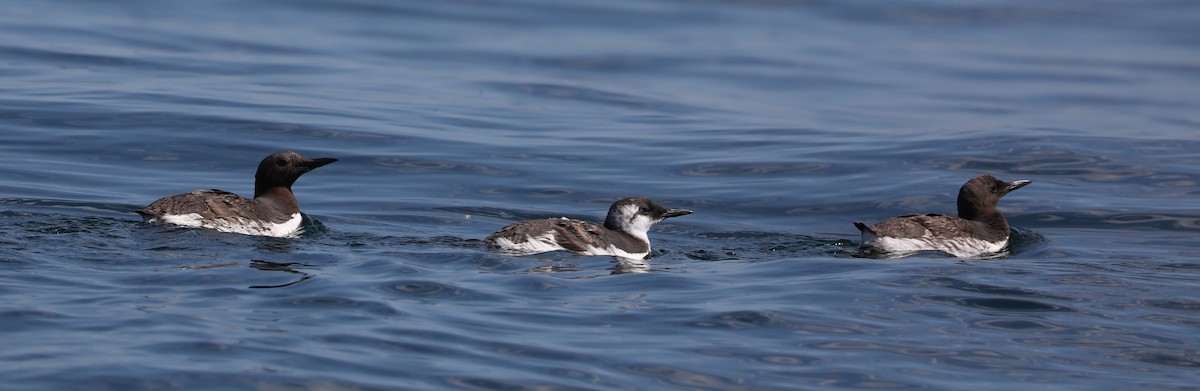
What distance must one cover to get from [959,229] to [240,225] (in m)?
6.36

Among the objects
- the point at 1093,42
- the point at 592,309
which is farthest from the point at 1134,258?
the point at 1093,42

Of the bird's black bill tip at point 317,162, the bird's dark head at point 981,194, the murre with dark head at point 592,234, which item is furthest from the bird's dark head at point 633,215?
the bird's dark head at point 981,194

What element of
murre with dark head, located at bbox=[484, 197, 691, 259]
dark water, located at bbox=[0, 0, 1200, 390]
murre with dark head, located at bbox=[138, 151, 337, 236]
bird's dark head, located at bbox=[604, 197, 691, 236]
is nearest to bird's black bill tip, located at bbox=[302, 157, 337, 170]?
murre with dark head, located at bbox=[138, 151, 337, 236]

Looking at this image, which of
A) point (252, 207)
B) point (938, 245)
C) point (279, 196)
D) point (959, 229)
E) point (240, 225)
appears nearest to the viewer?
point (240, 225)

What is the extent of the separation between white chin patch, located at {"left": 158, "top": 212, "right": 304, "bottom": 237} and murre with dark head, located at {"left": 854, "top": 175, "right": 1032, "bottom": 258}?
16.3 ft

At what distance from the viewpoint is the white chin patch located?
544 inches

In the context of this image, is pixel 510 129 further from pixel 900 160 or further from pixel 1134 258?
pixel 1134 258

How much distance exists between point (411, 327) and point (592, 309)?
4.63 ft

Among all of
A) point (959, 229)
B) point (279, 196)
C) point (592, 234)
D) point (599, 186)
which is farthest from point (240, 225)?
point (959, 229)

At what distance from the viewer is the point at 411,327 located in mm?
10422

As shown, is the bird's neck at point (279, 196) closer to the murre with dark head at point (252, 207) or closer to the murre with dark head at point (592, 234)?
the murre with dark head at point (252, 207)

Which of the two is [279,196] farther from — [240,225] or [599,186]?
[599,186]

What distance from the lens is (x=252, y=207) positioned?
568 inches

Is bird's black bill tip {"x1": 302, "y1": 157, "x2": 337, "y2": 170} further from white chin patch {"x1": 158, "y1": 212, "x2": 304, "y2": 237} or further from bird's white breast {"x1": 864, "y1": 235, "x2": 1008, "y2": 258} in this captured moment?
bird's white breast {"x1": 864, "y1": 235, "x2": 1008, "y2": 258}
